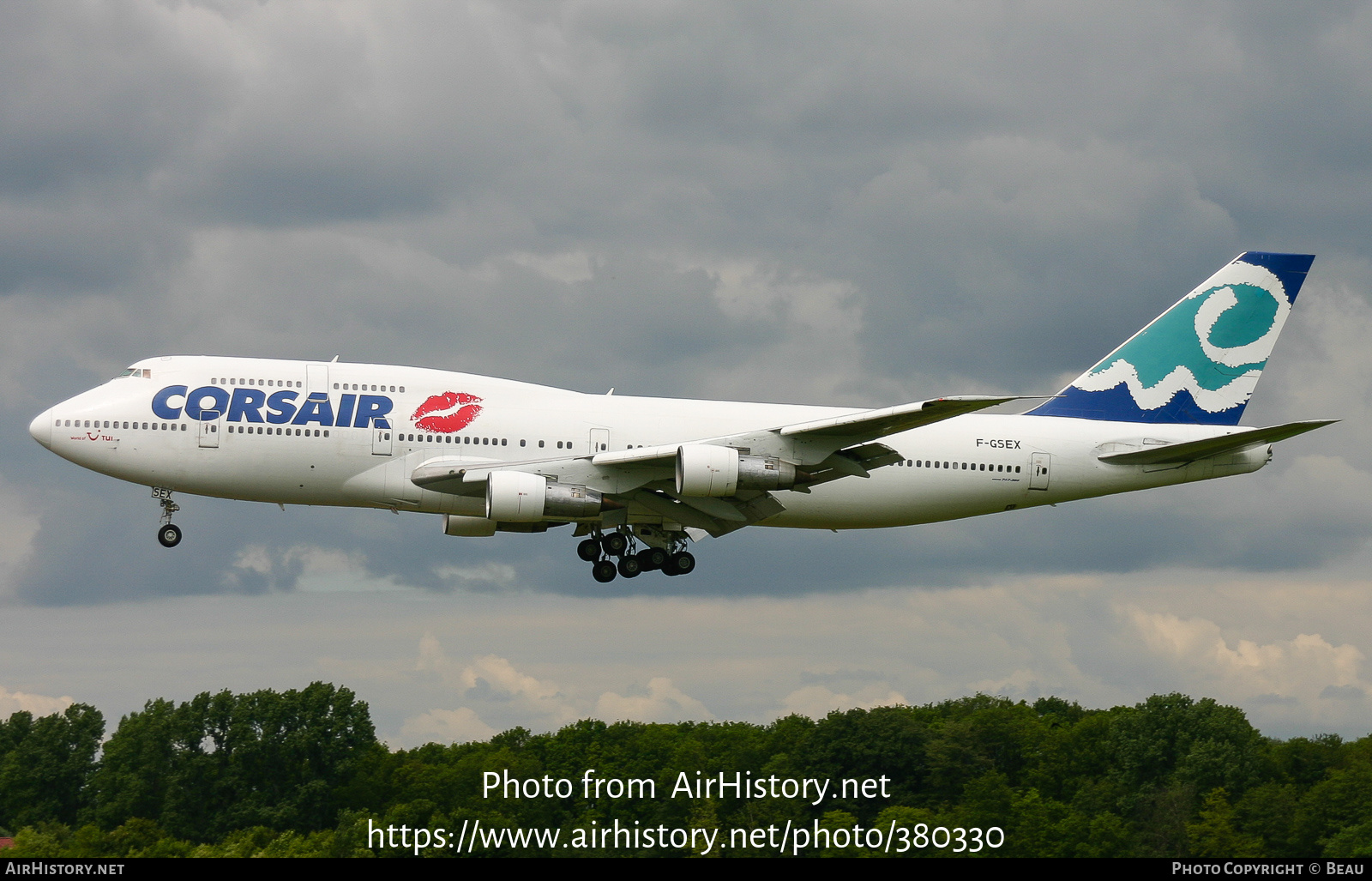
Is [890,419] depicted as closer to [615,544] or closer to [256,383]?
[615,544]

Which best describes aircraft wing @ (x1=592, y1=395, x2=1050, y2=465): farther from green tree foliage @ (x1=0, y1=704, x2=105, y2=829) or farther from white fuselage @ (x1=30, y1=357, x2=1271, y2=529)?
green tree foliage @ (x1=0, y1=704, x2=105, y2=829)

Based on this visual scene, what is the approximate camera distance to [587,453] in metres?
43.7

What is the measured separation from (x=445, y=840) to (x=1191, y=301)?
4849 centimetres

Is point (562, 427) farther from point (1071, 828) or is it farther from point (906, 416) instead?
point (1071, 828)

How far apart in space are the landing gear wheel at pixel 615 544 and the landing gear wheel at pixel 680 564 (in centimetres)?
156

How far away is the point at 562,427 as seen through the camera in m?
43.8

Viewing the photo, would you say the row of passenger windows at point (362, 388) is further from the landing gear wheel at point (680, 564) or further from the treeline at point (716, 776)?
the treeline at point (716, 776)

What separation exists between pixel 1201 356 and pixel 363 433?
91.1ft

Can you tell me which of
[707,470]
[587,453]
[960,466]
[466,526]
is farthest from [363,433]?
[960,466]

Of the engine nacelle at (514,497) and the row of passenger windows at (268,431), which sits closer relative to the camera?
the engine nacelle at (514,497)

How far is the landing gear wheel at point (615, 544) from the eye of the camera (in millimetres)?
45875

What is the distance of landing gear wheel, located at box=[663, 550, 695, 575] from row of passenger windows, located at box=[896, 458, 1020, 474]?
709cm

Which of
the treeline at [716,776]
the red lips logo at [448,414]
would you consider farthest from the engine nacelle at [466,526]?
the treeline at [716,776]

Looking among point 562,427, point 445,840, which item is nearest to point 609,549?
point 562,427
